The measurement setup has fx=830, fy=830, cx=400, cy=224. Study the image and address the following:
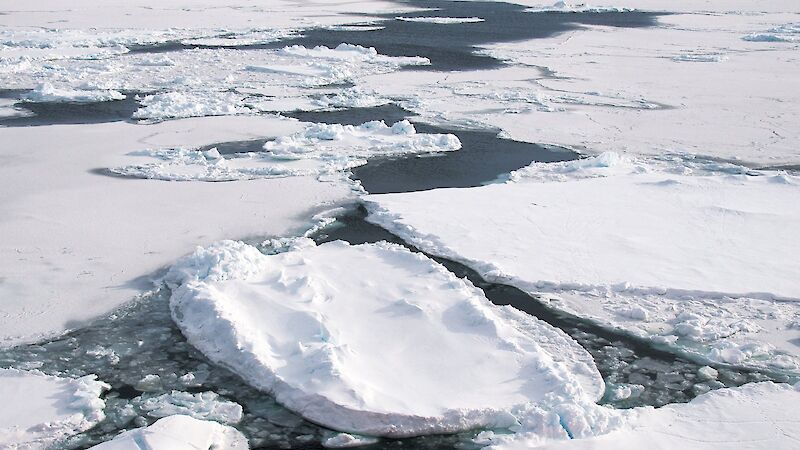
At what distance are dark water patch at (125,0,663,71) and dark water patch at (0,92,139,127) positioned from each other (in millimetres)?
5527

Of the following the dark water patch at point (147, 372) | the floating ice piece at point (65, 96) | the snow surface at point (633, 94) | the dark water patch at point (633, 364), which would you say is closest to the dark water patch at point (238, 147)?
the snow surface at point (633, 94)

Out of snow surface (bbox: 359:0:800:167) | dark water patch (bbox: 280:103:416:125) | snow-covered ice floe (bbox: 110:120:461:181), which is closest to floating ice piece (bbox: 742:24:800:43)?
snow surface (bbox: 359:0:800:167)

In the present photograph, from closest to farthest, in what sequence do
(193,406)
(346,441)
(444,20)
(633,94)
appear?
(346,441) → (193,406) → (633,94) → (444,20)

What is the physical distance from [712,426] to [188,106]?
9.12m

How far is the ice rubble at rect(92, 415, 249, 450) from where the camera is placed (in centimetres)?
405

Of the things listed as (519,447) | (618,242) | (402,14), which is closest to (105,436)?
(519,447)

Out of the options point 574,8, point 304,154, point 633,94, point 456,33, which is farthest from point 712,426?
point 574,8

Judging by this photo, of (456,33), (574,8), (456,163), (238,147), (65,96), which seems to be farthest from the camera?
(574,8)

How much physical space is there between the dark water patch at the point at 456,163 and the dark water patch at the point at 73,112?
2.75m

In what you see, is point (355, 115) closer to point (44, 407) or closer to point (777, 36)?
point (44, 407)

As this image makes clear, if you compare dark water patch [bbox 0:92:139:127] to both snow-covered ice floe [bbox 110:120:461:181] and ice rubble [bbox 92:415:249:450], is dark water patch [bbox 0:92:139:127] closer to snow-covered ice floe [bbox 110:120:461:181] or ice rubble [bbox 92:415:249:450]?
snow-covered ice floe [bbox 110:120:461:181]

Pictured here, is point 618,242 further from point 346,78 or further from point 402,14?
point 402,14

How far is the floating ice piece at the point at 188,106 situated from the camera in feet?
37.3

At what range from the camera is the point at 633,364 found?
5.15 meters
